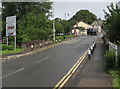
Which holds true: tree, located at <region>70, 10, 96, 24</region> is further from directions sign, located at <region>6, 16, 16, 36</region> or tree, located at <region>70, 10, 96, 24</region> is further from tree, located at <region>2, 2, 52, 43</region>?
directions sign, located at <region>6, 16, 16, 36</region>

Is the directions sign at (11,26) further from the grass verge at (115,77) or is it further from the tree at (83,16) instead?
the tree at (83,16)

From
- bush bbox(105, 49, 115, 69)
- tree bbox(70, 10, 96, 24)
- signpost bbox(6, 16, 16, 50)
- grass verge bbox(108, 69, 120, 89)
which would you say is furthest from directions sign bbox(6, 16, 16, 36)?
tree bbox(70, 10, 96, 24)

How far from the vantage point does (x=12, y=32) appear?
1278 inches

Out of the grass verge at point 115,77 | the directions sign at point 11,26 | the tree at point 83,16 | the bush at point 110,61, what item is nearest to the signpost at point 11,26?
the directions sign at point 11,26

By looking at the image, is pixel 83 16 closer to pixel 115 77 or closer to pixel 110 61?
pixel 110 61

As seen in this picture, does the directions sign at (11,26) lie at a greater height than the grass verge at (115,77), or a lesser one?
greater

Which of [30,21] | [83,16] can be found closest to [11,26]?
[30,21]

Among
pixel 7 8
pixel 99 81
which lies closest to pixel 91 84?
pixel 99 81

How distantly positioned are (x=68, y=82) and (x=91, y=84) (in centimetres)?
145

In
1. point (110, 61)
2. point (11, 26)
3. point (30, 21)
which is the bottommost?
point (110, 61)

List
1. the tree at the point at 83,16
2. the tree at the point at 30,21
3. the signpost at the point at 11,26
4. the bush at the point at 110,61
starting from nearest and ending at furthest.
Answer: the bush at the point at 110,61 < the signpost at the point at 11,26 < the tree at the point at 30,21 < the tree at the point at 83,16

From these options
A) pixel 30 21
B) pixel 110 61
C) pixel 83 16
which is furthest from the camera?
pixel 83 16

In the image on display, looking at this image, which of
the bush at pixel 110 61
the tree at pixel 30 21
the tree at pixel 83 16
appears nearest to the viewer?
the bush at pixel 110 61

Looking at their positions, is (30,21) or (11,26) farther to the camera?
(30,21)
